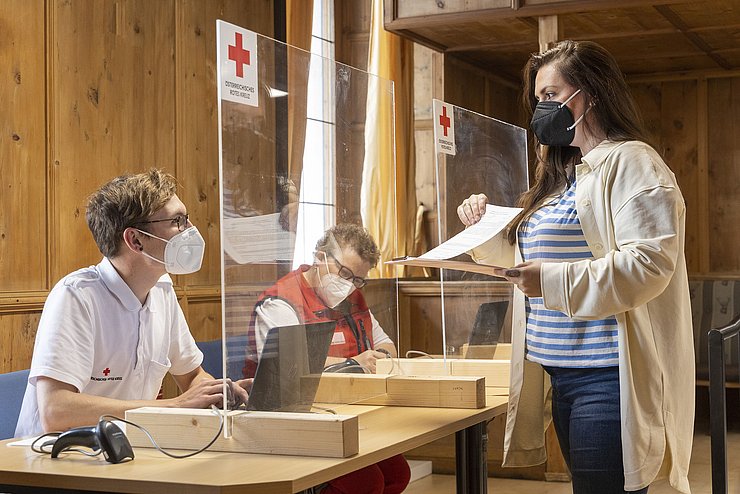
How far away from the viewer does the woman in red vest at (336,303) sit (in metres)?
1.99

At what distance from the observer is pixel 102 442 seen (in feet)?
6.13

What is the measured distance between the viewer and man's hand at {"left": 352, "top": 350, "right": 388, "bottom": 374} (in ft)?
7.95

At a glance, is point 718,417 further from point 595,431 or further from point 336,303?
point 336,303

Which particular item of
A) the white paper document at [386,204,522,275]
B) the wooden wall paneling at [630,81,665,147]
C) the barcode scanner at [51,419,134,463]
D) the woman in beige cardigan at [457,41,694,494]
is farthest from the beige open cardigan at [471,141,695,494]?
the wooden wall paneling at [630,81,665,147]

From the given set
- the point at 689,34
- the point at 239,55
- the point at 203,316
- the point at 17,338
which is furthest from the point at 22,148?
the point at 689,34

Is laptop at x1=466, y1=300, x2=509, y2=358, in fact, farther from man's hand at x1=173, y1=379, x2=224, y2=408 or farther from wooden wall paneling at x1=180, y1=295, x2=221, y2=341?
wooden wall paneling at x1=180, y1=295, x2=221, y2=341

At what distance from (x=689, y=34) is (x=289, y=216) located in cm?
396

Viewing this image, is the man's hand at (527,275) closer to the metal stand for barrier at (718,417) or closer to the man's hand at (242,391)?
the man's hand at (242,391)

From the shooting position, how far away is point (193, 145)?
4.88 m

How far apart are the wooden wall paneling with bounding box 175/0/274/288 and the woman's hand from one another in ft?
8.22

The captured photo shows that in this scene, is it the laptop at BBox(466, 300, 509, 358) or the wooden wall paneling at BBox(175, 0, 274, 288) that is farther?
the wooden wall paneling at BBox(175, 0, 274, 288)

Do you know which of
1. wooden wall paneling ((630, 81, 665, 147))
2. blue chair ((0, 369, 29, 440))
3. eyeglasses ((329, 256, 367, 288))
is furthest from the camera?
wooden wall paneling ((630, 81, 665, 147))

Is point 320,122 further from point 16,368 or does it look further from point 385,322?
point 16,368

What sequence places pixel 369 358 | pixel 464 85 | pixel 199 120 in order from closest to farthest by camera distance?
pixel 369 358 < pixel 199 120 < pixel 464 85
